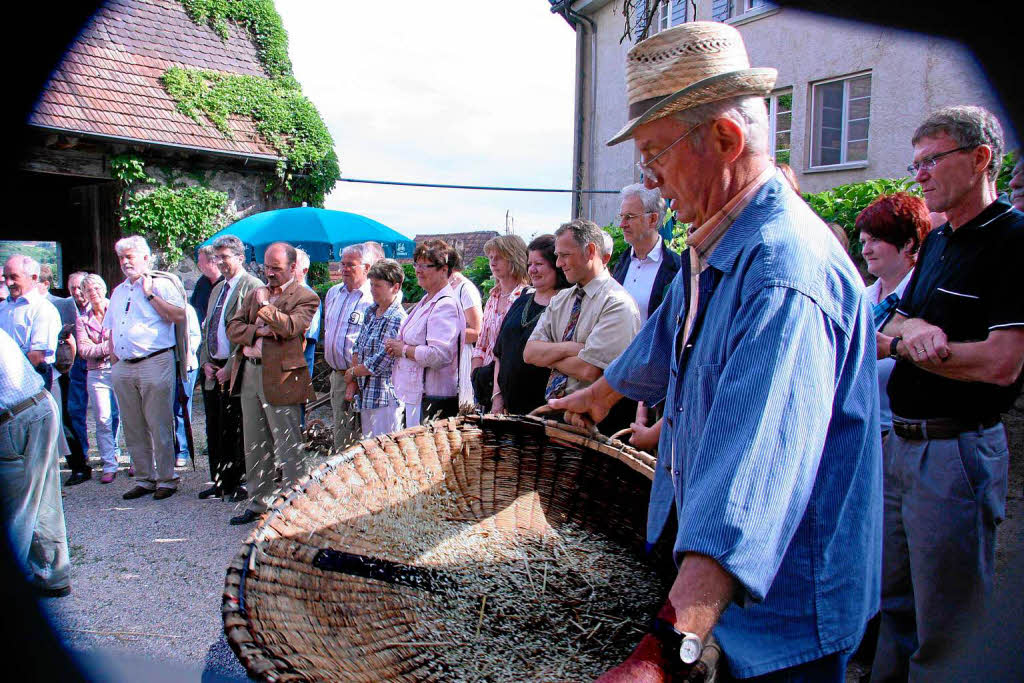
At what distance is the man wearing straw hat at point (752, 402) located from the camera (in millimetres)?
1090

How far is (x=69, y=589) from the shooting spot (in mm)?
3998

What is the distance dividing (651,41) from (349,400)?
14.7 feet

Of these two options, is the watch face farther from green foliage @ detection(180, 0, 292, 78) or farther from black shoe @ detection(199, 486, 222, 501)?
green foliage @ detection(180, 0, 292, 78)

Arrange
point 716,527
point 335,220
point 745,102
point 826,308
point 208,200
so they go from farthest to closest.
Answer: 1. point 208,200
2. point 335,220
3. point 745,102
4. point 826,308
5. point 716,527

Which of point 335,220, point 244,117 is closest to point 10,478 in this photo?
point 335,220

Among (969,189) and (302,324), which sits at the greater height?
(969,189)

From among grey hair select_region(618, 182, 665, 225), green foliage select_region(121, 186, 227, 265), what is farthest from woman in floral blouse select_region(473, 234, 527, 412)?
green foliage select_region(121, 186, 227, 265)

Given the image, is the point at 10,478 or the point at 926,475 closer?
the point at 926,475

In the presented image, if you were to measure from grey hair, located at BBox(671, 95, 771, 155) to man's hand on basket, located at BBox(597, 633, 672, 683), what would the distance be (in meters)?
0.92

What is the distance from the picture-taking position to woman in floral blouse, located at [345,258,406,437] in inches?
205

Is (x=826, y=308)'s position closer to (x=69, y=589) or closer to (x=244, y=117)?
(x=69, y=589)

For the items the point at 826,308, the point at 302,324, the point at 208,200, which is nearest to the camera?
the point at 826,308

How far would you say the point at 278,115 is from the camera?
39.5 ft

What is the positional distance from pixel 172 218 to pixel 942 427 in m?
10.8
